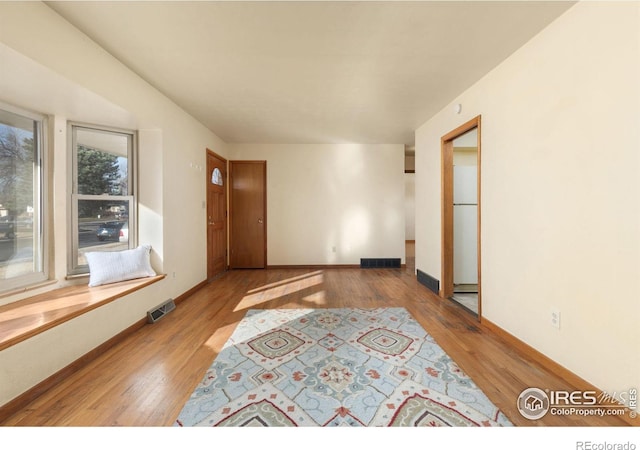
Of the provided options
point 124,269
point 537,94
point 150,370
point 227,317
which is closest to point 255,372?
point 150,370

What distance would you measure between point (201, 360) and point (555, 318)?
2624 mm

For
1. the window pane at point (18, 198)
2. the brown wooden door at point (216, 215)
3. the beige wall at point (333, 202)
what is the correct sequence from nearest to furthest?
the window pane at point (18, 198) < the brown wooden door at point (216, 215) < the beige wall at point (333, 202)

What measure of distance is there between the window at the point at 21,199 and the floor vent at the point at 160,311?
0.92 meters

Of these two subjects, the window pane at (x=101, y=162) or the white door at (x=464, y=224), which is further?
the white door at (x=464, y=224)

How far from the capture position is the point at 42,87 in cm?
188

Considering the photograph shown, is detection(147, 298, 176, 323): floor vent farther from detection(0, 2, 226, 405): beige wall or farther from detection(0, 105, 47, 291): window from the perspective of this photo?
detection(0, 105, 47, 291): window

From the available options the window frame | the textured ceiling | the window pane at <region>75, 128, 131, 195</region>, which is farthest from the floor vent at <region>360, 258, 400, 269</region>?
the window frame

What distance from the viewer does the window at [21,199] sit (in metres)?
2.00

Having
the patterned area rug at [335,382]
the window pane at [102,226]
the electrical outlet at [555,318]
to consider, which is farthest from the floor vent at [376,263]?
the window pane at [102,226]

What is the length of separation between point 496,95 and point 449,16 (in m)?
1.04

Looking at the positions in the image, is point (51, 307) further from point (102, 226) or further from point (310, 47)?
point (310, 47)

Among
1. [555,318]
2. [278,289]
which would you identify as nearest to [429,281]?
[555,318]

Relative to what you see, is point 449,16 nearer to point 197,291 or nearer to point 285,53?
point 285,53

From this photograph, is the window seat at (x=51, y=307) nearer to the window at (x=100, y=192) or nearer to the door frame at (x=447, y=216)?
the window at (x=100, y=192)
